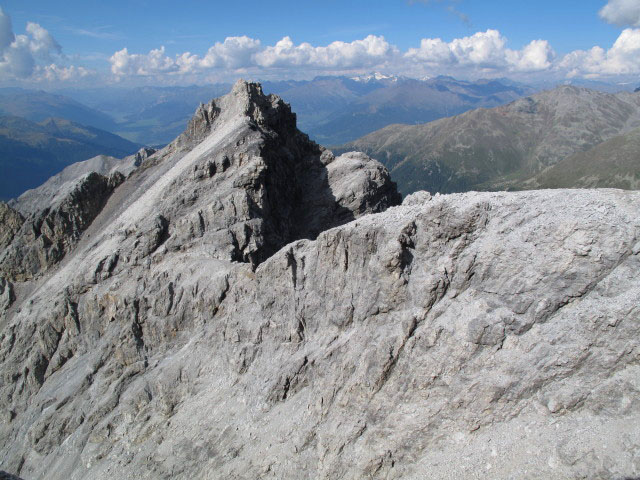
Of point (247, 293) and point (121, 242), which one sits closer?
point (247, 293)

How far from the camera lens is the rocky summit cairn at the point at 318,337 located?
2614 cm

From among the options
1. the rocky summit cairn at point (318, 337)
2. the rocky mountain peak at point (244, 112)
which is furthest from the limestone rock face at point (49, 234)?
the rocky mountain peak at point (244, 112)

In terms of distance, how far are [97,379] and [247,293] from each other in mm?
20421

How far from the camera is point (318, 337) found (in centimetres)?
3828

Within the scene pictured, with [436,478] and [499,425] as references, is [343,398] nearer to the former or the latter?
[436,478]

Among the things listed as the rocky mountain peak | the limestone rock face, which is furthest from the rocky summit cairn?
the rocky mountain peak

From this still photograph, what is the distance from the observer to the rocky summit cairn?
2614 centimetres

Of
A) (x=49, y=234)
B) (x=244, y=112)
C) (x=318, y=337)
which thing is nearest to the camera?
(x=318, y=337)

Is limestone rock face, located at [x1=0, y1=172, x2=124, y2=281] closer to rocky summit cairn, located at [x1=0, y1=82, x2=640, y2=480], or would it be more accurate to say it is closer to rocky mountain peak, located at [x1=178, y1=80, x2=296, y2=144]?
rocky summit cairn, located at [x1=0, y1=82, x2=640, y2=480]

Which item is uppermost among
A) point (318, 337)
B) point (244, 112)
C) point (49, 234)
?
point (244, 112)

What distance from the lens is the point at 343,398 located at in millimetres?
33719

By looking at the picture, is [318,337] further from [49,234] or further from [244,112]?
[49,234]

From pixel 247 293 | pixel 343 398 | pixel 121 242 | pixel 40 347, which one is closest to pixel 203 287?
pixel 247 293

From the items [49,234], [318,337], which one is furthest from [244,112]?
[318,337]
